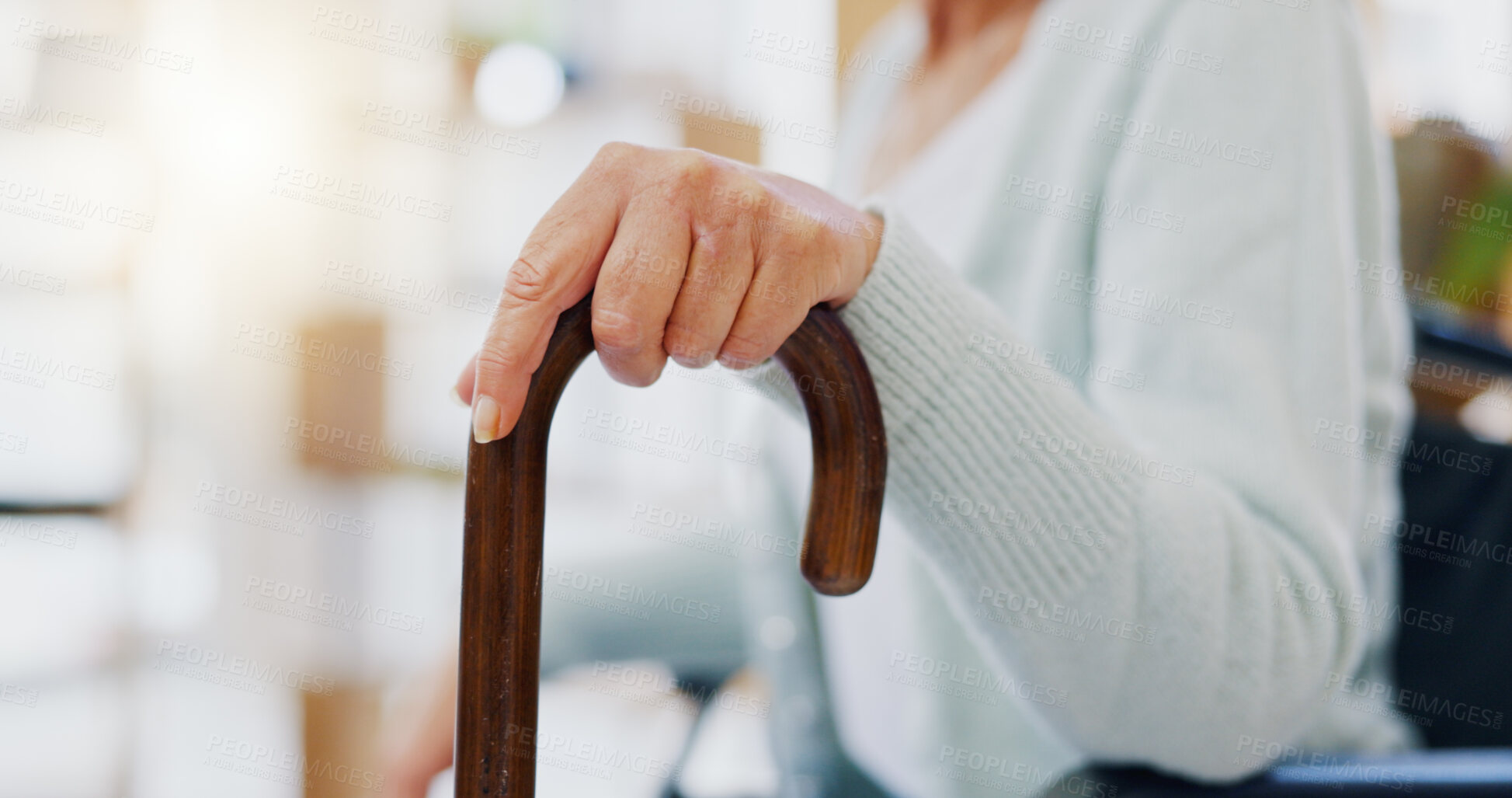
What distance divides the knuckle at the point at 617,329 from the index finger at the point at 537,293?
0.6 inches

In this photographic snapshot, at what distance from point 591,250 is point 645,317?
3cm

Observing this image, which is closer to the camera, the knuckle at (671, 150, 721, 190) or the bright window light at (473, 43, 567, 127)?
the knuckle at (671, 150, 721, 190)

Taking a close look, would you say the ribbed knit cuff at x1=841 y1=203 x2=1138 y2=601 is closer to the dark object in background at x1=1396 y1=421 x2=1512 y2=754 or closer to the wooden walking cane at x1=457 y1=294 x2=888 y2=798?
the wooden walking cane at x1=457 y1=294 x2=888 y2=798

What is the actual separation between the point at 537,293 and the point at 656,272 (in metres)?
0.04

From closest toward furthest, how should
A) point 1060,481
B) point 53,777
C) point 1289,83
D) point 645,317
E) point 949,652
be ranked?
1. point 645,317
2. point 1060,481
3. point 1289,83
4. point 949,652
5. point 53,777

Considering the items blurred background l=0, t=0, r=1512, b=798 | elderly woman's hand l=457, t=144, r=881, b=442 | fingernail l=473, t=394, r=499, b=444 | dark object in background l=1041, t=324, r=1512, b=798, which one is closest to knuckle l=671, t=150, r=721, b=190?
elderly woman's hand l=457, t=144, r=881, b=442

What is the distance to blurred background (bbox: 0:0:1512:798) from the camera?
181 centimetres

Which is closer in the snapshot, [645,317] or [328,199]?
[645,317]

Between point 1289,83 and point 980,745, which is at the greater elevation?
point 1289,83

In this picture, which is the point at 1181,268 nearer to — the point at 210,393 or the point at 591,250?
the point at 591,250

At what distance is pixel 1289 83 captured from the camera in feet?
1.82

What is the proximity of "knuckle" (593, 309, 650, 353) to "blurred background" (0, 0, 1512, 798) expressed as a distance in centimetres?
130

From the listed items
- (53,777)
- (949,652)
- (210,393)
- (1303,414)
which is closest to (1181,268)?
(1303,414)

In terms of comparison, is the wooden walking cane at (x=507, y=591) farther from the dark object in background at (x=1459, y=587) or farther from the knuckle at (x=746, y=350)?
the dark object in background at (x=1459, y=587)
